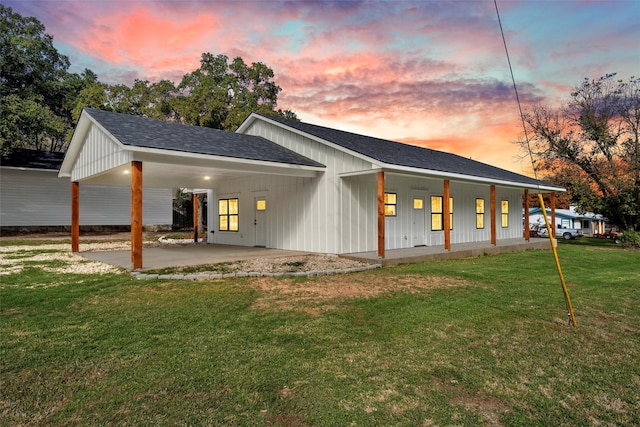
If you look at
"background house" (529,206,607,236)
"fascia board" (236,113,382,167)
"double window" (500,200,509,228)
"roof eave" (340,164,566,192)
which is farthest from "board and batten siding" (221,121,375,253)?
"background house" (529,206,607,236)

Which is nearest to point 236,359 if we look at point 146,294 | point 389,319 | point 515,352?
point 389,319

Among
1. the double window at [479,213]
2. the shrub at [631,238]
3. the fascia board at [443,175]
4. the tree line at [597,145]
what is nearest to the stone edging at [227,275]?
the fascia board at [443,175]

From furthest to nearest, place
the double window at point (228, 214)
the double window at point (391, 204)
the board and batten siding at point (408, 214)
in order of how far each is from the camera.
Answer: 1. the double window at point (228, 214)
2. the double window at point (391, 204)
3. the board and batten siding at point (408, 214)

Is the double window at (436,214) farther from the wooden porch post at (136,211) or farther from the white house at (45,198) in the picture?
the white house at (45,198)

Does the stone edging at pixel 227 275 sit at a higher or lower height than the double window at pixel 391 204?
lower

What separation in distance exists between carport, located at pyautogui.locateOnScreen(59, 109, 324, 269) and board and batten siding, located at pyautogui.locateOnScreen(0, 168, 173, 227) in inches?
374

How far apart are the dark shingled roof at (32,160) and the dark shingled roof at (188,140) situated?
12.4 m

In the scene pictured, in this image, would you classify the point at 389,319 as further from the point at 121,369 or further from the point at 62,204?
the point at 62,204

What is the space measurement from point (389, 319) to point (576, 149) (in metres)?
21.0

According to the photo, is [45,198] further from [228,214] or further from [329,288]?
[329,288]

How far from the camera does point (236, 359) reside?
11.2 feet

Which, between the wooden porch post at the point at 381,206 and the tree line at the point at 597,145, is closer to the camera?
the wooden porch post at the point at 381,206

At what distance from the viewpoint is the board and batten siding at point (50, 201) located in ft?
63.7

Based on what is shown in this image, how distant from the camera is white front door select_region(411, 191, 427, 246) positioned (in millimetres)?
13258
